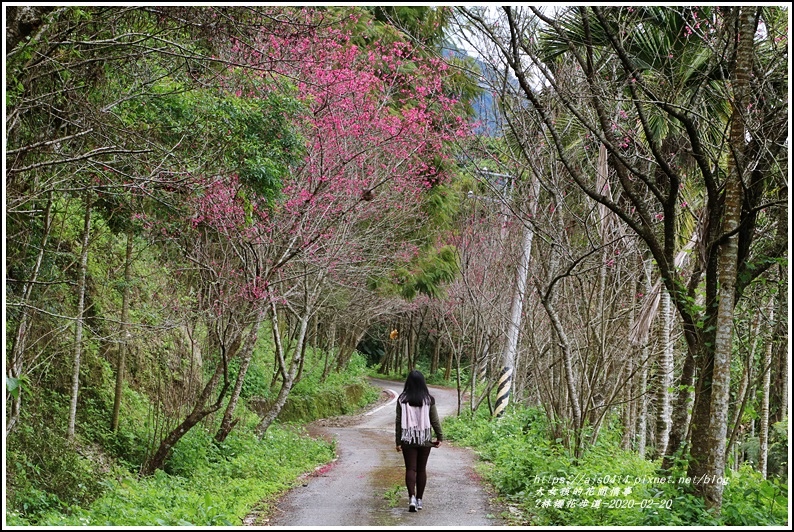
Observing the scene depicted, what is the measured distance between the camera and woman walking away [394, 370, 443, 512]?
787 cm

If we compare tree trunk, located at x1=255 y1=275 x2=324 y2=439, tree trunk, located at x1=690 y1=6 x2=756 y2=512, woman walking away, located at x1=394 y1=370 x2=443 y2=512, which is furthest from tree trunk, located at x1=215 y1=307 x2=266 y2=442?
tree trunk, located at x1=690 y1=6 x2=756 y2=512

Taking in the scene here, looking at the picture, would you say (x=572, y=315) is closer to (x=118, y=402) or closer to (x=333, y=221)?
(x=333, y=221)

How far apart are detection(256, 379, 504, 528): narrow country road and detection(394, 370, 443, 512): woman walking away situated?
0.28 meters

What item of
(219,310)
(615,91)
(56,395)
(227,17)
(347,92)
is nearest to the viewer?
(227,17)

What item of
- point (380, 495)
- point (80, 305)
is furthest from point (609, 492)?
point (80, 305)

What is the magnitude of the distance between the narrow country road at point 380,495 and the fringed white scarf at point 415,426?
74cm

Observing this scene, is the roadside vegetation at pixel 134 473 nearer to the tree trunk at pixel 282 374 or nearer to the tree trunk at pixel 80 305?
the tree trunk at pixel 80 305

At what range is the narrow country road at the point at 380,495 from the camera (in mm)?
7410

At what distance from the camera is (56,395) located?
10.2 meters

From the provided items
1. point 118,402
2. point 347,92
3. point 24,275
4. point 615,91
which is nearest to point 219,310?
point 118,402

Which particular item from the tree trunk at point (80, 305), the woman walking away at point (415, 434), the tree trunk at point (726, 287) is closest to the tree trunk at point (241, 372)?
the tree trunk at point (80, 305)

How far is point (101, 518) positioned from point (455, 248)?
1247 cm

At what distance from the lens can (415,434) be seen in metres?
7.94

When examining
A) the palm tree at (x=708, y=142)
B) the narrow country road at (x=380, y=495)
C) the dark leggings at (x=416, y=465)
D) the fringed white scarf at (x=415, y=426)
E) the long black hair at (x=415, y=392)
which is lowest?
the narrow country road at (x=380, y=495)
